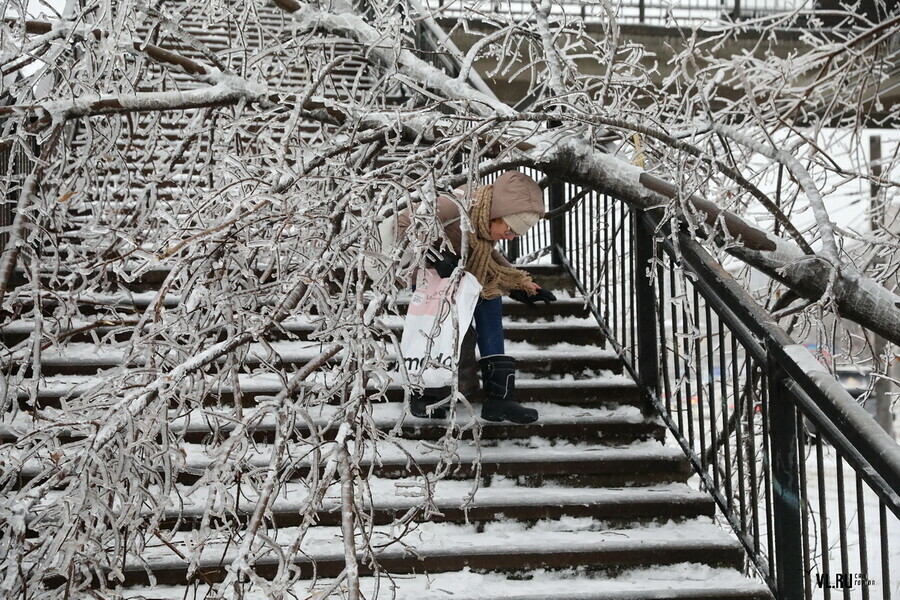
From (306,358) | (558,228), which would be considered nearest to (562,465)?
(306,358)

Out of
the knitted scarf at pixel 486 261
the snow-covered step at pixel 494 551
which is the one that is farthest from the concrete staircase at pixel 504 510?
the knitted scarf at pixel 486 261

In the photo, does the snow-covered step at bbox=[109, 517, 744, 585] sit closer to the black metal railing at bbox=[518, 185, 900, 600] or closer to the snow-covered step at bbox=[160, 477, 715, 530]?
the snow-covered step at bbox=[160, 477, 715, 530]

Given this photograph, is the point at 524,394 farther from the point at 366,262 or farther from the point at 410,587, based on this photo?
the point at 366,262

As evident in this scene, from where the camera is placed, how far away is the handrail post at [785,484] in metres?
2.99

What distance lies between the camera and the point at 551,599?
3.30 meters

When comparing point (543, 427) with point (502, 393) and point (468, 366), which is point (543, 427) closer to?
point (502, 393)

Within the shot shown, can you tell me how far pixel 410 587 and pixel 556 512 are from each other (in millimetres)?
767

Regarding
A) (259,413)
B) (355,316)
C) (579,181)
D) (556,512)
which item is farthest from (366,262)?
(556,512)

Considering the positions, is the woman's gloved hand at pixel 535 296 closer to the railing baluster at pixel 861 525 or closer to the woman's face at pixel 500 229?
the woman's face at pixel 500 229

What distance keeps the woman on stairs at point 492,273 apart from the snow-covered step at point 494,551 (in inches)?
25.6

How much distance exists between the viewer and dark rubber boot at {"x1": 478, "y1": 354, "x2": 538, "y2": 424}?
411cm

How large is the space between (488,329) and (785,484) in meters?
1.61

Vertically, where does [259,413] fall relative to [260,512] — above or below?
above

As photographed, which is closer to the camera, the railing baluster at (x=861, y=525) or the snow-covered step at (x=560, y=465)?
the railing baluster at (x=861, y=525)
